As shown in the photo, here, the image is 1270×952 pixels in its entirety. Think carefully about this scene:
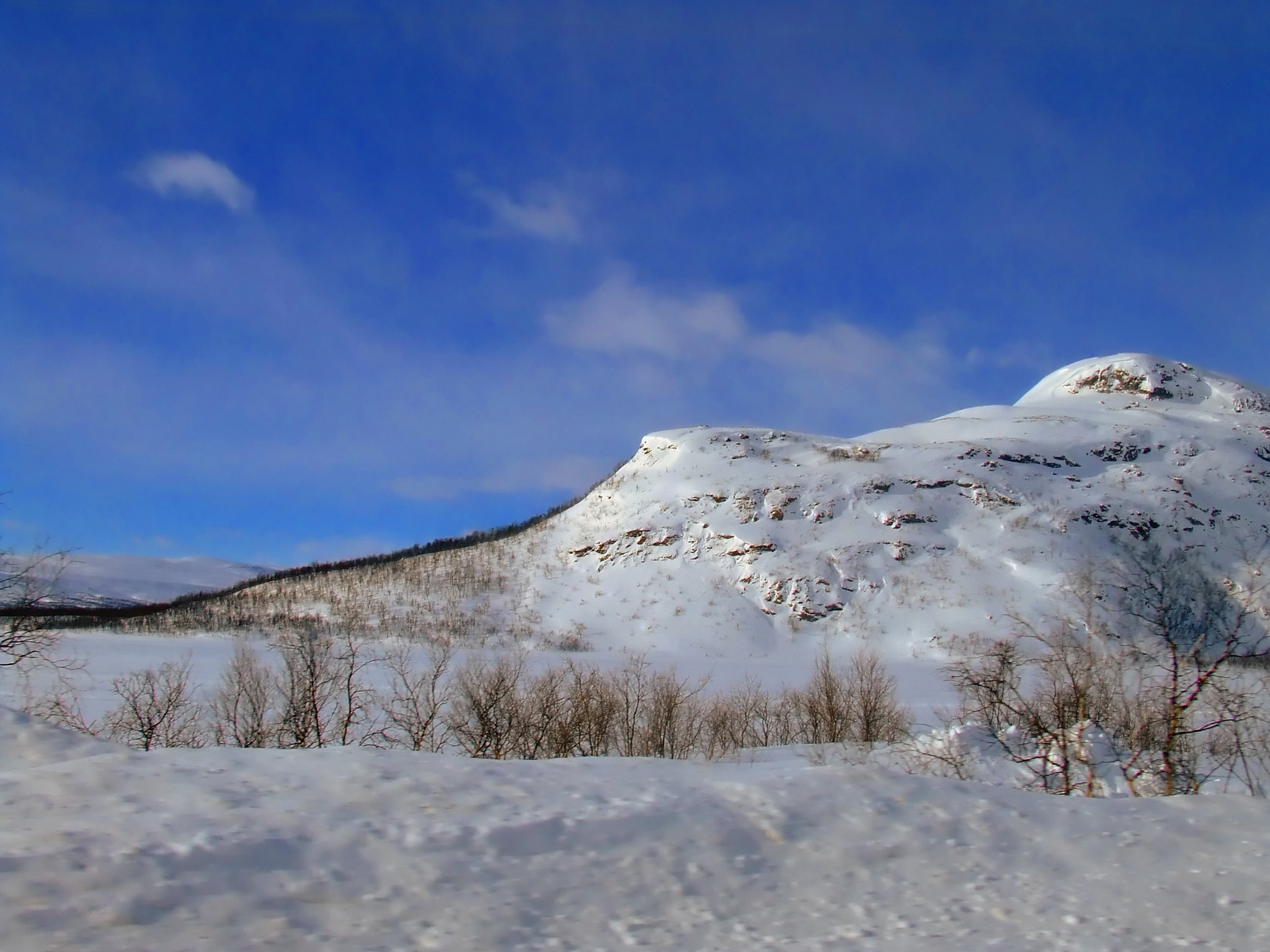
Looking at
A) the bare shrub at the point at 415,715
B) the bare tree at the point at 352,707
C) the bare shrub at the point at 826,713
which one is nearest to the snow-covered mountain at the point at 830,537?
the bare shrub at the point at 826,713

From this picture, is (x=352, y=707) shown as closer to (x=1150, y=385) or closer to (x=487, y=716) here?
(x=487, y=716)

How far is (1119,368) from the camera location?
9512 cm

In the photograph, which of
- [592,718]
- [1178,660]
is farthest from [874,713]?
[1178,660]

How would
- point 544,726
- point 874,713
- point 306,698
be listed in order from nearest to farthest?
point 544,726 → point 306,698 → point 874,713

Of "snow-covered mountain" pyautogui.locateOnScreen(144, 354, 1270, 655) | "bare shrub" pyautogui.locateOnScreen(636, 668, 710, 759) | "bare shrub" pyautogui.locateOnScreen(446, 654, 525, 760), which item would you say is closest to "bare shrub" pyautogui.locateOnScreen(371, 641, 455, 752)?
"bare shrub" pyautogui.locateOnScreen(446, 654, 525, 760)

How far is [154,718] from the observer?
93.3 ft

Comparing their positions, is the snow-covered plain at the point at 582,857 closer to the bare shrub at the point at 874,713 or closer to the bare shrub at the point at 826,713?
the bare shrub at the point at 874,713

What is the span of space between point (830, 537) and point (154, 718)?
149ft

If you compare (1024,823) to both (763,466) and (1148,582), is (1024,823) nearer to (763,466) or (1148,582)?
(1148,582)

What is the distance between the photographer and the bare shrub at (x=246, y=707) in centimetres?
2658

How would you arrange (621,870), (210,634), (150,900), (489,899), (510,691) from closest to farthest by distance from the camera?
1. (150,900)
2. (489,899)
3. (621,870)
4. (510,691)
5. (210,634)

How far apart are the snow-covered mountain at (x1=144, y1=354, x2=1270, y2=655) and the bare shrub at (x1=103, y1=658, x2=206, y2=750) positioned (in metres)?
28.6

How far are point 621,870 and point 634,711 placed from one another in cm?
2504

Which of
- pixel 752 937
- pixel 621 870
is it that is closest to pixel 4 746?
pixel 621 870
